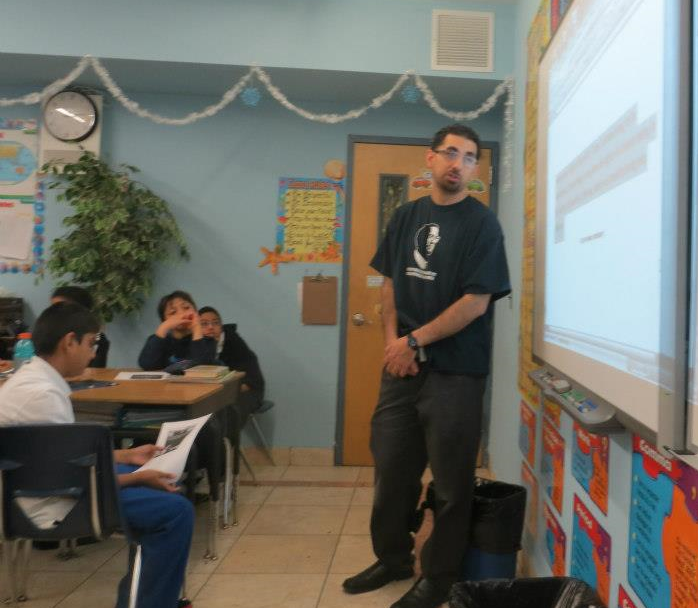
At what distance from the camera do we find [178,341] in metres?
3.08

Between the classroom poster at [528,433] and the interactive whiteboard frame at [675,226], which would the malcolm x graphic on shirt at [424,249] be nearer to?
the classroom poster at [528,433]

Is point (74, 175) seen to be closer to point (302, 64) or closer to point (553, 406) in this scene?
point (302, 64)

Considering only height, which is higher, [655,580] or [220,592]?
[655,580]

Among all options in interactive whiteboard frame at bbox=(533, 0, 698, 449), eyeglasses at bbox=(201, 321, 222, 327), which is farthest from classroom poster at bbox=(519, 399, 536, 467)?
eyeglasses at bbox=(201, 321, 222, 327)

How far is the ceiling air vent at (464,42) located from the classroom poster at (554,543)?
229 cm

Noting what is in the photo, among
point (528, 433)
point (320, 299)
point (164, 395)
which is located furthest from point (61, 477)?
point (320, 299)

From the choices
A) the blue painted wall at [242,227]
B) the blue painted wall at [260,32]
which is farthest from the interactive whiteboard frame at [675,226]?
the blue painted wall at [242,227]

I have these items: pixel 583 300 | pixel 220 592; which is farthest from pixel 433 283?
pixel 220 592

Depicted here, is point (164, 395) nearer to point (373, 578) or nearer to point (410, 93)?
point (373, 578)

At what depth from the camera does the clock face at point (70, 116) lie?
368 centimetres

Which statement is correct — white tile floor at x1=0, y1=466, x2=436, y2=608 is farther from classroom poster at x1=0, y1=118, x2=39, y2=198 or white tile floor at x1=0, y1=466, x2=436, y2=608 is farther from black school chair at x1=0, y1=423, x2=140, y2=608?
classroom poster at x1=0, y1=118, x2=39, y2=198

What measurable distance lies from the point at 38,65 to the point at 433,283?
277 centimetres

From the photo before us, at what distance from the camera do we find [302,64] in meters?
3.21

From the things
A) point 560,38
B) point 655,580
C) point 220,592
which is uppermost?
point 560,38
